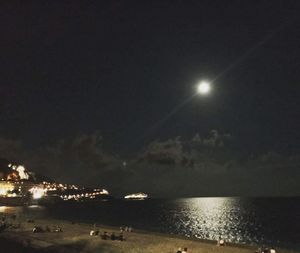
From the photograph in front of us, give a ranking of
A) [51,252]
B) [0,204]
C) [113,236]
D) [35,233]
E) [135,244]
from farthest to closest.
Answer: [0,204] < [35,233] < [113,236] < [135,244] < [51,252]

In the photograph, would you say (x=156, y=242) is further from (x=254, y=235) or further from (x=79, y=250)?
(x=254, y=235)

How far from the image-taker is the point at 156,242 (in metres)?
48.0

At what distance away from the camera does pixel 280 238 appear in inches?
3226

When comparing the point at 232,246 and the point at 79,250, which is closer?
the point at 79,250

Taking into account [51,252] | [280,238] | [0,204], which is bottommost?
[51,252]

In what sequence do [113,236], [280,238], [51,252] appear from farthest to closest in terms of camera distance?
[280,238] → [113,236] → [51,252]

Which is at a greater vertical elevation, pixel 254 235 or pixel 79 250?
pixel 254 235

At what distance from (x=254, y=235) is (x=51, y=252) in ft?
185

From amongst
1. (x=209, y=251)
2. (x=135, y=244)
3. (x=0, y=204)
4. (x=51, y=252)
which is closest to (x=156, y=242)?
(x=135, y=244)

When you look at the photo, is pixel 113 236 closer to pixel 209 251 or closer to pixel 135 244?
pixel 135 244

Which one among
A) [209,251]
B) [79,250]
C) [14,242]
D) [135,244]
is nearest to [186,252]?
[209,251]

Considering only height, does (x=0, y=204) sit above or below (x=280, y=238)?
above

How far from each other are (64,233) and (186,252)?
2150 centimetres

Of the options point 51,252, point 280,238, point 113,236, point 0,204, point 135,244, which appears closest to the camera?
point 51,252
